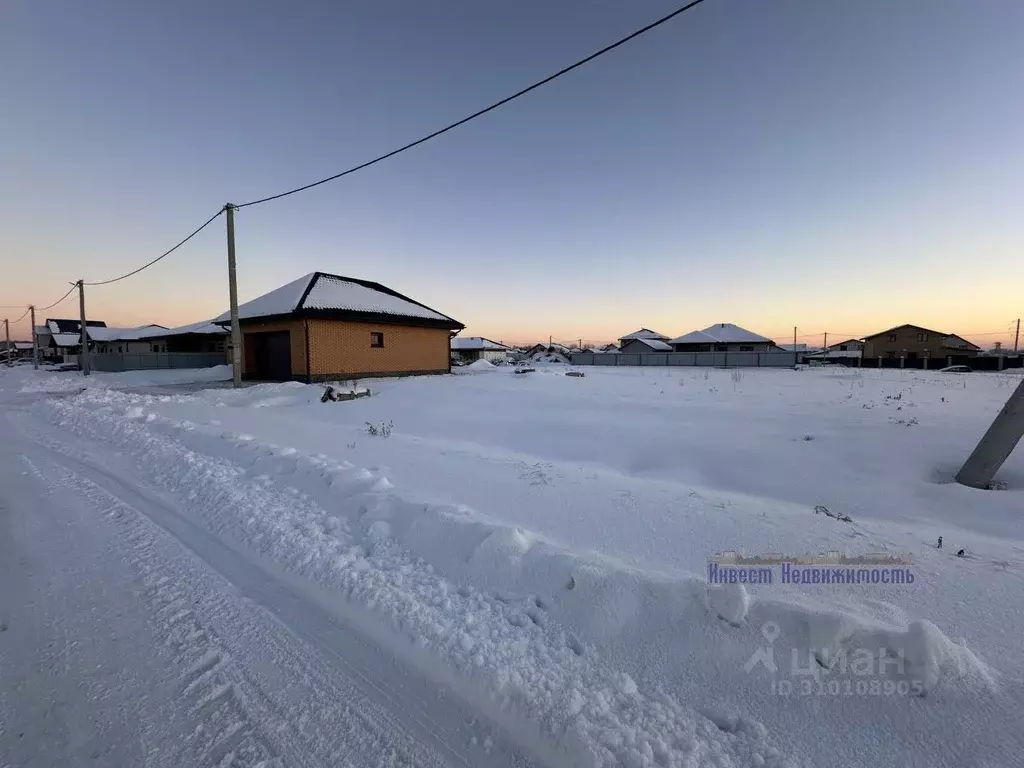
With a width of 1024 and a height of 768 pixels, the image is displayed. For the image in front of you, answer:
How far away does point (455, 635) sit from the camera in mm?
2625

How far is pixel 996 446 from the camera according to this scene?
506 cm

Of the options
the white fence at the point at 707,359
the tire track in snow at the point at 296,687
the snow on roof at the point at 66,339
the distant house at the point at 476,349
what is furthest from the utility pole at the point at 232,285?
the snow on roof at the point at 66,339

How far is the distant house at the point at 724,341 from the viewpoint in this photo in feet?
180

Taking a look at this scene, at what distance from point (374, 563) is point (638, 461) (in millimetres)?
4454

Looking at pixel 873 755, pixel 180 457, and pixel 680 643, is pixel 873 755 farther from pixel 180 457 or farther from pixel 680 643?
pixel 180 457

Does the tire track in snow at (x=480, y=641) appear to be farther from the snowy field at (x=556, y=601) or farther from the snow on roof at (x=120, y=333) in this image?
the snow on roof at (x=120, y=333)

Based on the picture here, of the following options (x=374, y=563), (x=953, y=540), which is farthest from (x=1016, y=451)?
(x=374, y=563)

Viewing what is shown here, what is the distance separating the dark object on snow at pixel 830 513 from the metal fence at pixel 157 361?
36.3m

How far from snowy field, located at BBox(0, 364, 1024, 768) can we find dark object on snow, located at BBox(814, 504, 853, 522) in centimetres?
13

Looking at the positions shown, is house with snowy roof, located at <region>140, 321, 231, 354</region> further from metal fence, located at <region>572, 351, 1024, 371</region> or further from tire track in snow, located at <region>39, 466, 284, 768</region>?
metal fence, located at <region>572, 351, 1024, 371</region>

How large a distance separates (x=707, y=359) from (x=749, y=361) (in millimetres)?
3658

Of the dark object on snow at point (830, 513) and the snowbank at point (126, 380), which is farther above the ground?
the snowbank at point (126, 380)

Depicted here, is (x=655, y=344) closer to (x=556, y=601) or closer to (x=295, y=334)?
(x=295, y=334)

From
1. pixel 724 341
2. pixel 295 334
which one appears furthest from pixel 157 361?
pixel 724 341
